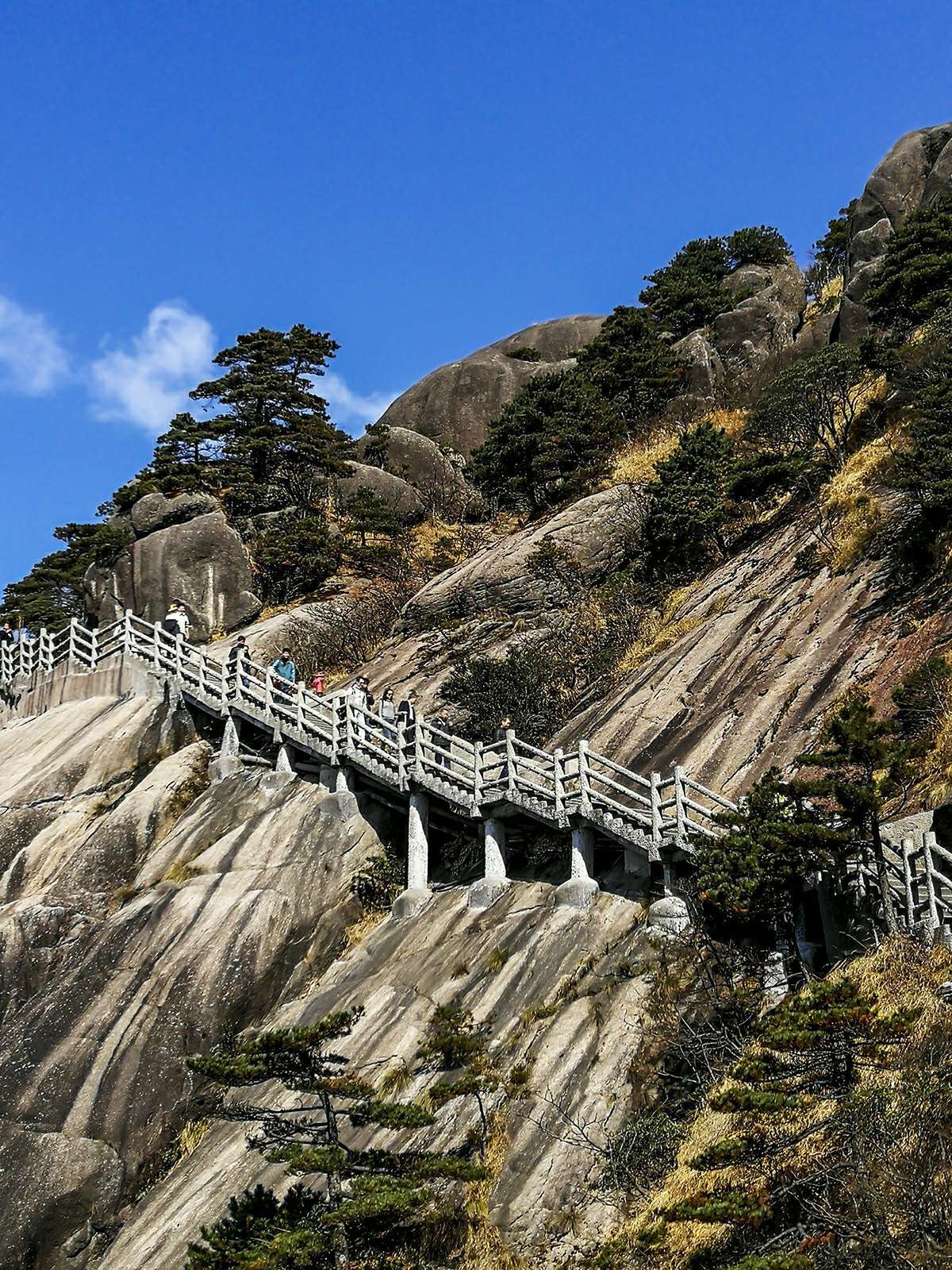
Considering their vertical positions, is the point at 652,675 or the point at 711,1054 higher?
the point at 652,675

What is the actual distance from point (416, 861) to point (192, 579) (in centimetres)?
2272

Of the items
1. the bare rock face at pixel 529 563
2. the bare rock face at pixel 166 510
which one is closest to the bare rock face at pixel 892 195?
the bare rock face at pixel 529 563

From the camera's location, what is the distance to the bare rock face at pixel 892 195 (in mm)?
46969

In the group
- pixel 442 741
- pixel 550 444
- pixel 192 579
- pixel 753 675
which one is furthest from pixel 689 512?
pixel 192 579

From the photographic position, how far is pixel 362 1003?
24141 millimetres

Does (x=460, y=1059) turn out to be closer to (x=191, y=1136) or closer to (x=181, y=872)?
(x=191, y=1136)

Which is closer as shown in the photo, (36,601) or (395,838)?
(395,838)

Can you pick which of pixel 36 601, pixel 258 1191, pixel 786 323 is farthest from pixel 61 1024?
pixel 786 323

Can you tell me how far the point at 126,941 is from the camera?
26828 millimetres

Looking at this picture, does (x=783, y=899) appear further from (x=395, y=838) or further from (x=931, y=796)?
(x=395, y=838)

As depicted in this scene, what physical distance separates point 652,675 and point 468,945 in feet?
29.2

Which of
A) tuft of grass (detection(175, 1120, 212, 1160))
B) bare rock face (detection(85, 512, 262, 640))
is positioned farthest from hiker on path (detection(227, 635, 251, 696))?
bare rock face (detection(85, 512, 262, 640))

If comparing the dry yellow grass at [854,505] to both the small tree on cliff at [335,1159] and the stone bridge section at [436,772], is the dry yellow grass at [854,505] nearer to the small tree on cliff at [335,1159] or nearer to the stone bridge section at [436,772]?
the stone bridge section at [436,772]

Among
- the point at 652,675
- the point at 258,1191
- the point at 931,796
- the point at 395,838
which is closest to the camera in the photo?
the point at 258,1191
